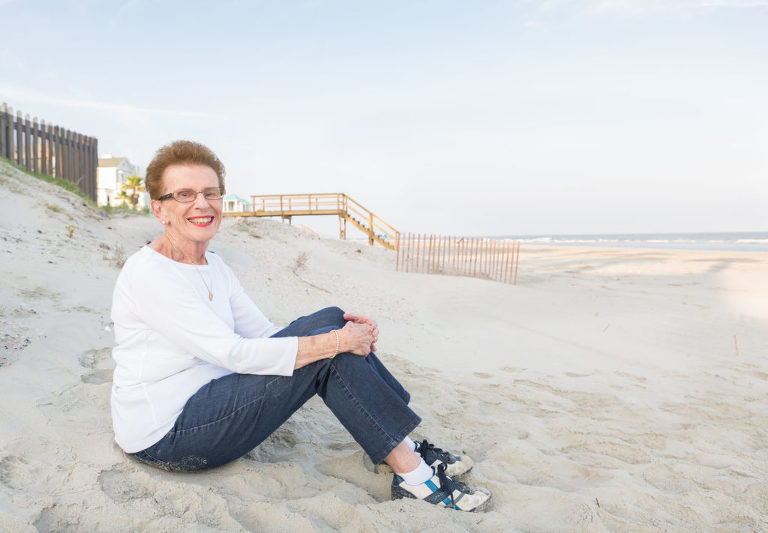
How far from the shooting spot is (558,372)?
4930 mm

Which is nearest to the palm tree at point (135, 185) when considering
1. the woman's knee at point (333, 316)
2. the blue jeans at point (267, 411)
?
the woman's knee at point (333, 316)

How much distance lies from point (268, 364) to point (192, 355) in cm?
35

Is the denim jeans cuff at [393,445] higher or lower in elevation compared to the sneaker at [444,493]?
higher

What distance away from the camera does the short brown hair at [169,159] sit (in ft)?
7.23

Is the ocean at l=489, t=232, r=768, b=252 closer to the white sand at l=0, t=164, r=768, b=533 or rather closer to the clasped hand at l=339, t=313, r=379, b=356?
the white sand at l=0, t=164, r=768, b=533

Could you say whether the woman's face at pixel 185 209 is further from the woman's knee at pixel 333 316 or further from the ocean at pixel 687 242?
the ocean at pixel 687 242

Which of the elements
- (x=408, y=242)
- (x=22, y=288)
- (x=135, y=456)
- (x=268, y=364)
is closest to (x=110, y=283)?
(x=22, y=288)

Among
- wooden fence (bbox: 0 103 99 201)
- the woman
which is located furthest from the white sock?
wooden fence (bbox: 0 103 99 201)

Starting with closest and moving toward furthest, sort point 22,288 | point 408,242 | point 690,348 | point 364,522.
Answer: point 364,522, point 22,288, point 690,348, point 408,242

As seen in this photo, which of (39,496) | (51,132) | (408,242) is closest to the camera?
(39,496)

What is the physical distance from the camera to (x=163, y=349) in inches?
80.1

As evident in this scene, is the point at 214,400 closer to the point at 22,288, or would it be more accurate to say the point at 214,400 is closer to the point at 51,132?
the point at 22,288

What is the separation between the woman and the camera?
1974 mm

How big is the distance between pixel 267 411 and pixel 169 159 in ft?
3.87
